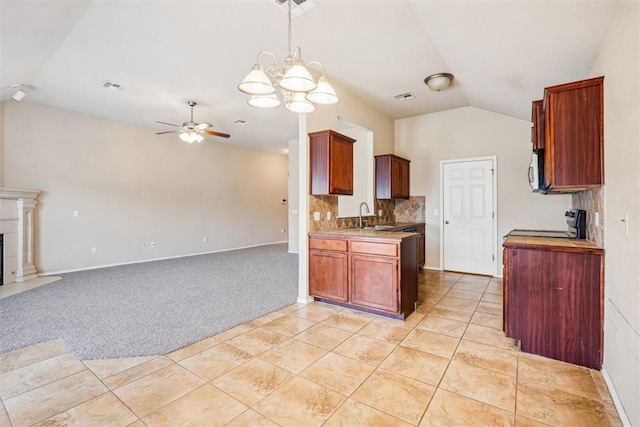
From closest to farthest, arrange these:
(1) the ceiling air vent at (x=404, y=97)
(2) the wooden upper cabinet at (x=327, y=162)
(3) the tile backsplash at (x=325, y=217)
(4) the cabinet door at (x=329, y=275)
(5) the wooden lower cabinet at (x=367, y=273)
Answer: (5) the wooden lower cabinet at (x=367, y=273), (4) the cabinet door at (x=329, y=275), (2) the wooden upper cabinet at (x=327, y=162), (3) the tile backsplash at (x=325, y=217), (1) the ceiling air vent at (x=404, y=97)

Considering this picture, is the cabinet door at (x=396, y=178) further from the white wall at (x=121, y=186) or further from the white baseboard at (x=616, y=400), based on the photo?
the white wall at (x=121, y=186)

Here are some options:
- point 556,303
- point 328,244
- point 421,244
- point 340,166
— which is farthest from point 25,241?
point 556,303

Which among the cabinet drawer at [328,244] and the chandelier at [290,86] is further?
the cabinet drawer at [328,244]

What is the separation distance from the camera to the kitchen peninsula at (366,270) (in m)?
3.30

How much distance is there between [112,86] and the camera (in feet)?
15.1

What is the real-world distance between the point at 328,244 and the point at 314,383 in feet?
6.12

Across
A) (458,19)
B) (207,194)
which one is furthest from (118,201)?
(458,19)

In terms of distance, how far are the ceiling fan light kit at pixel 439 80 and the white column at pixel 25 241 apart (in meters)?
6.81

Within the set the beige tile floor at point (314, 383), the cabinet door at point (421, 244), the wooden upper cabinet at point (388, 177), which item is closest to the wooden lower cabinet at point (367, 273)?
the beige tile floor at point (314, 383)

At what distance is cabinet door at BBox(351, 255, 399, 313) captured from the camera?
3.30 m

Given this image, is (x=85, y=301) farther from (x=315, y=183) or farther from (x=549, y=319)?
(x=549, y=319)

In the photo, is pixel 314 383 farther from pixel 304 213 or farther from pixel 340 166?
pixel 340 166

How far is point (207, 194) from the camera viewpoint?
26.7 ft

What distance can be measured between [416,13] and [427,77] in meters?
1.53
